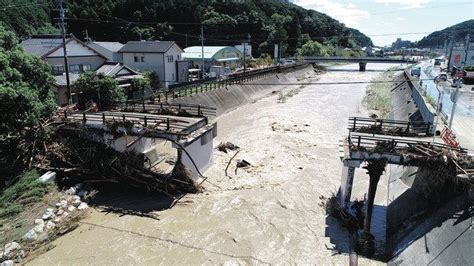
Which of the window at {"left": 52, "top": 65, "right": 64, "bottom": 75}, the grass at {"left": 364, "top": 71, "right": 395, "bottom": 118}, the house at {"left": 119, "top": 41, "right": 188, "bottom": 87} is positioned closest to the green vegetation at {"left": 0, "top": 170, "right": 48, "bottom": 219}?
the window at {"left": 52, "top": 65, "right": 64, "bottom": 75}

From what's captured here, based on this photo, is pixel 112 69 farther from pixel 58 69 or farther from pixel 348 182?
pixel 348 182

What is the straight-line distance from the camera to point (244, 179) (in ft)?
68.7

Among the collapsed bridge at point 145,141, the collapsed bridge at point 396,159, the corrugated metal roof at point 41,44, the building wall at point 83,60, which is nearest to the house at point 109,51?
the building wall at point 83,60

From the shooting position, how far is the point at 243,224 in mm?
16047

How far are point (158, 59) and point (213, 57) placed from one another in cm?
2037

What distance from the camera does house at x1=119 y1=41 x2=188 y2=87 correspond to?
46062mm

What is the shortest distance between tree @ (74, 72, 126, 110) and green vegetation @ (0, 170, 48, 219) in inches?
494

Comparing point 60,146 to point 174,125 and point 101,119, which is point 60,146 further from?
point 174,125

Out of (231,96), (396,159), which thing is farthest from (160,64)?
(396,159)

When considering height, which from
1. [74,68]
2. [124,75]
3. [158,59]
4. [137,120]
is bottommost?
[137,120]

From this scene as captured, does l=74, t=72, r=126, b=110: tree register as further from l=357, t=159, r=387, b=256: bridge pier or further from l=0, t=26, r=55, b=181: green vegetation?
l=357, t=159, r=387, b=256: bridge pier

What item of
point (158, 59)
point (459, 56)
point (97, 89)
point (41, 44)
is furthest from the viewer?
point (459, 56)

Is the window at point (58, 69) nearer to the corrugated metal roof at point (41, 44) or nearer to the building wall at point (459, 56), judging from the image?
the corrugated metal roof at point (41, 44)

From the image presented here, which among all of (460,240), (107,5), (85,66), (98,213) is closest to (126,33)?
(107,5)
